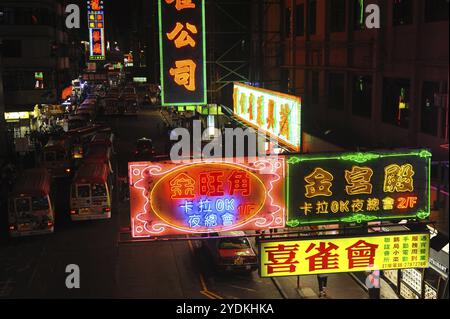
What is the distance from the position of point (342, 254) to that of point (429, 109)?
6.87 meters

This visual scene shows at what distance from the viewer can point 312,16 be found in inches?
927

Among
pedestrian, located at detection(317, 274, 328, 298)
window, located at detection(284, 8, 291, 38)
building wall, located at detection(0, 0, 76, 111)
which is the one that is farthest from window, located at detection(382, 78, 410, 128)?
building wall, located at detection(0, 0, 76, 111)

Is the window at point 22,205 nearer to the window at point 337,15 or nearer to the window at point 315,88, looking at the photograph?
the window at point 315,88

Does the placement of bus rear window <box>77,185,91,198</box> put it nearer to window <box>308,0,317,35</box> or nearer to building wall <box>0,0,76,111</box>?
window <box>308,0,317,35</box>

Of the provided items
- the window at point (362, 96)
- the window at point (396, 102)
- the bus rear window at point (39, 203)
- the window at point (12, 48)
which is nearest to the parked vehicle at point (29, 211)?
the bus rear window at point (39, 203)

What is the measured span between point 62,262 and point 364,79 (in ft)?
49.9

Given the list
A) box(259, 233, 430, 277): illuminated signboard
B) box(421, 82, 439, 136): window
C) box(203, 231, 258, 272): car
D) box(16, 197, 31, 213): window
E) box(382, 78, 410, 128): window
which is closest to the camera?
box(259, 233, 430, 277): illuminated signboard

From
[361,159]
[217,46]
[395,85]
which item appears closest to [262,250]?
[361,159]

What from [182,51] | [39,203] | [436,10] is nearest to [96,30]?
[39,203]

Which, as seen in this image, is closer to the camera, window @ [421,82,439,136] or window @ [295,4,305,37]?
window @ [421,82,439,136]

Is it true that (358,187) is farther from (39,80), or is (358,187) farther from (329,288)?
(39,80)

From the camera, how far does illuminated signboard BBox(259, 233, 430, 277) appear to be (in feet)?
34.1

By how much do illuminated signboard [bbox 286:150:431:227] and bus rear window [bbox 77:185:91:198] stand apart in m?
20.6

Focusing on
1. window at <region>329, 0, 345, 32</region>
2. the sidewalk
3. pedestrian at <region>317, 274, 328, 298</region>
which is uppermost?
window at <region>329, 0, 345, 32</region>
